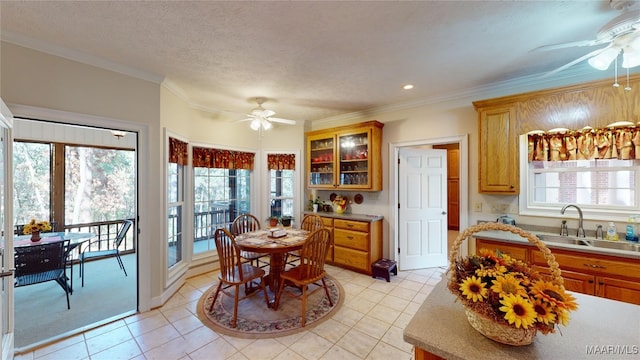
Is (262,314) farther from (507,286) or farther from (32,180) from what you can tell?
(32,180)

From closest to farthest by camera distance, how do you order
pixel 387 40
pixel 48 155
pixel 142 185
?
pixel 387 40 → pixel 142 185 → pixel 48 155

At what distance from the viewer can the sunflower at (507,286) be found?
2.80 feet

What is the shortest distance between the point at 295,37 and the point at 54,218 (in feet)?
16.7

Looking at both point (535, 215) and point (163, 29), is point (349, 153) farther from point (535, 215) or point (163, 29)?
point (163, 29)

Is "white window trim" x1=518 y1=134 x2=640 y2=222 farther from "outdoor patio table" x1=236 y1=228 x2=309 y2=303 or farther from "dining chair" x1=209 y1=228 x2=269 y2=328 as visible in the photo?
"dining chair" x1=209 y1=228 x2=269 y2=328

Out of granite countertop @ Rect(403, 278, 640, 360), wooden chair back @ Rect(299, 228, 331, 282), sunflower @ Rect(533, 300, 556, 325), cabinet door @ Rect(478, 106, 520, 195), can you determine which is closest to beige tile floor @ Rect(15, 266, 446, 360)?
wooden chair back @ Rect(299, 228, 331, 282)

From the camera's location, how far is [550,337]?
3.01 feet

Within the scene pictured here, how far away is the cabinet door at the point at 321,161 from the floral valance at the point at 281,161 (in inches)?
13.9

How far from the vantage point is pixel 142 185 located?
2.74 meters

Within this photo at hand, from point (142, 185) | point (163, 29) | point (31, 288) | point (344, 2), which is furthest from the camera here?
point (31, 288)

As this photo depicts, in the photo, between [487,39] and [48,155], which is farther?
[48,155]

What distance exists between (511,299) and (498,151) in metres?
2.63

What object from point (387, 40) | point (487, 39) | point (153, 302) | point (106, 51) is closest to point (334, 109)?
point (387, 40)

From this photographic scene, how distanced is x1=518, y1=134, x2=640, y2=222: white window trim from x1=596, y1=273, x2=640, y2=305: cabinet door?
77cm
